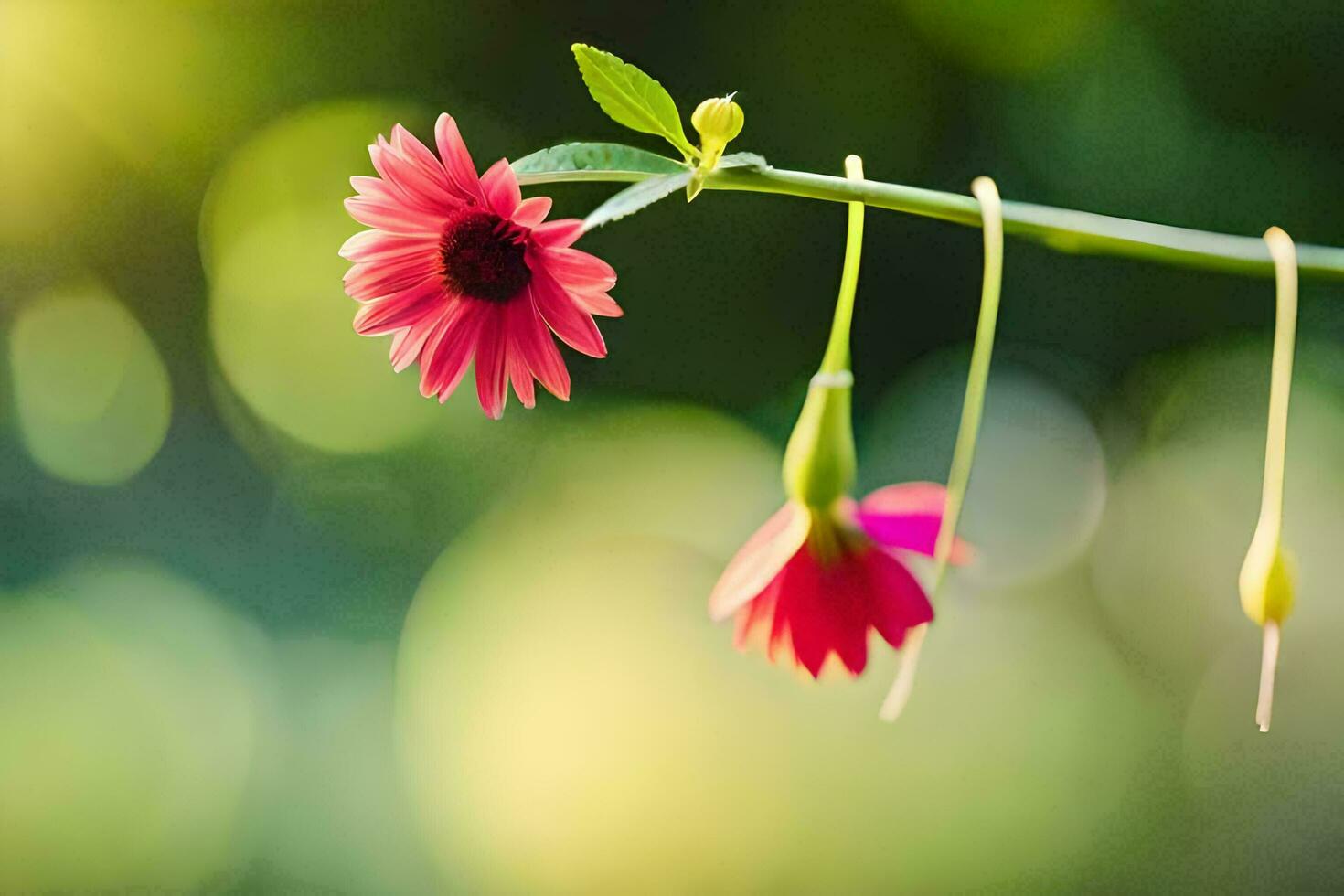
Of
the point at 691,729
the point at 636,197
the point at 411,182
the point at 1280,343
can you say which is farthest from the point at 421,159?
the point at 691,729

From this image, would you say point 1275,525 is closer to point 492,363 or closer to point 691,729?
point 492,363

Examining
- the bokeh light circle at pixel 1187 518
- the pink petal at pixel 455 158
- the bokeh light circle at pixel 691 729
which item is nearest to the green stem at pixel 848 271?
the pink petal at pixel 455 158

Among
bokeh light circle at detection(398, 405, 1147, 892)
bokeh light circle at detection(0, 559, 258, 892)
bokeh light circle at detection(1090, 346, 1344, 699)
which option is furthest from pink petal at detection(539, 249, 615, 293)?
bokeh light circle at detection(0, 559, 258, 892)

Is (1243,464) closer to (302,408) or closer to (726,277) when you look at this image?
(726,277)

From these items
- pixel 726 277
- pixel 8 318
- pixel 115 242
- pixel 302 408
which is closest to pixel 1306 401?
pixel 726 277

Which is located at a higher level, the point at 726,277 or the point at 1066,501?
the point at 726,277

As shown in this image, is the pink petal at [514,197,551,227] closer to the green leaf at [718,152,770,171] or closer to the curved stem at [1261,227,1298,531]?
the green leaf at [718,152,770,171]

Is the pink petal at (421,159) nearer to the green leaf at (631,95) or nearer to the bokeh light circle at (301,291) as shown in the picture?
the green leaf at (631,95)
